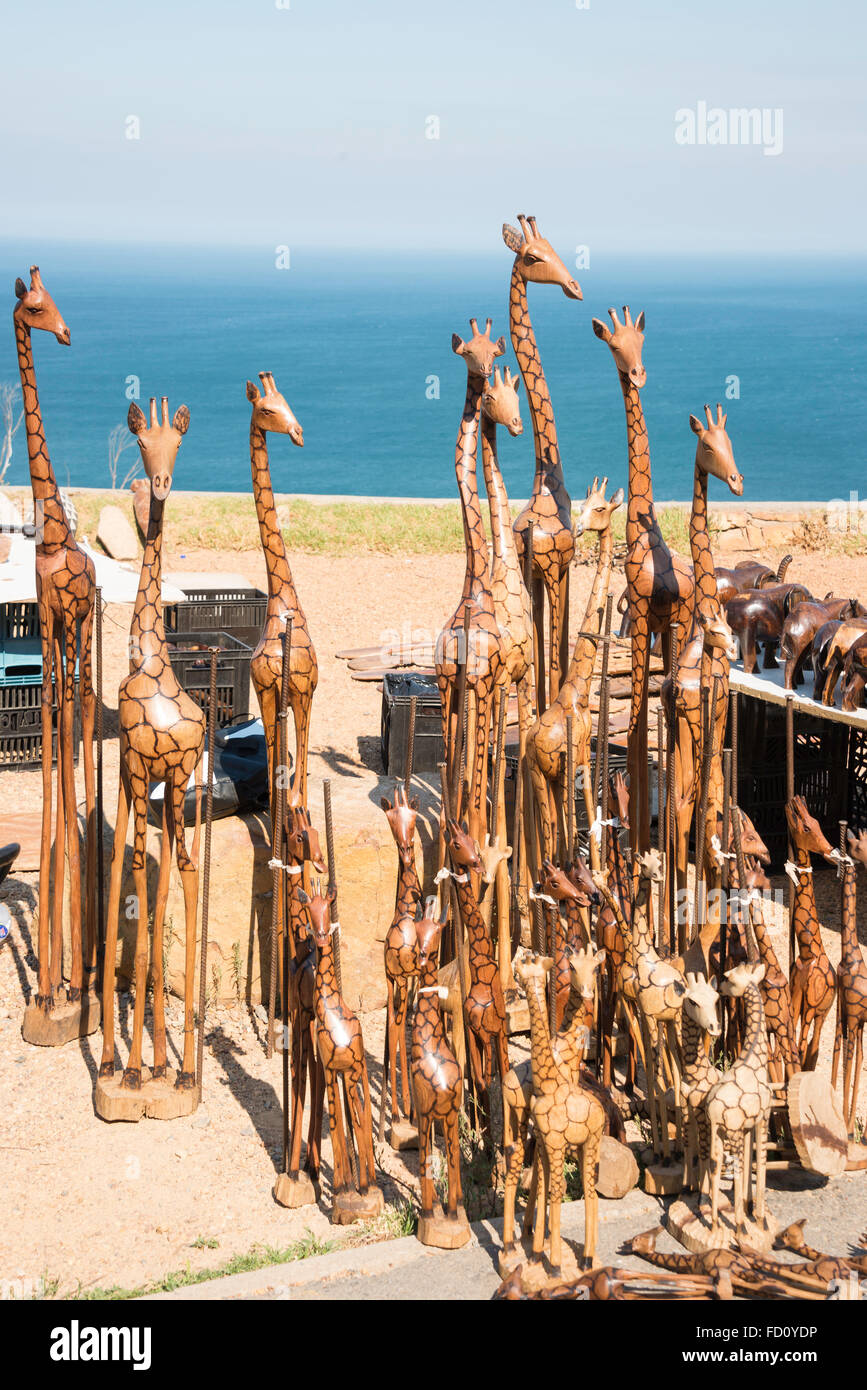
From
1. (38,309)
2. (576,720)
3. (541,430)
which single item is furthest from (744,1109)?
(38,309)

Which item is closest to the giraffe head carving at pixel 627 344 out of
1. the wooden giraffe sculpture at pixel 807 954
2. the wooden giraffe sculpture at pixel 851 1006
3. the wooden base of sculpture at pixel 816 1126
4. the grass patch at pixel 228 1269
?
the wooden giraffe sculpture at pixel 807 954

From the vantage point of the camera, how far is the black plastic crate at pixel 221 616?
12.4 metres

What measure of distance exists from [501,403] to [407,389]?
229 feet

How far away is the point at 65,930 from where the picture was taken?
770cm

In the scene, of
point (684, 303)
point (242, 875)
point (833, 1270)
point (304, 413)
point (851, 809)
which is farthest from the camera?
point (684, 303)

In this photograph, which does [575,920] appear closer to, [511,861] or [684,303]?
[511,861]

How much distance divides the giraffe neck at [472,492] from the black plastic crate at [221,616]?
564cm

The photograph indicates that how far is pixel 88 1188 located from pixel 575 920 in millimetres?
2248


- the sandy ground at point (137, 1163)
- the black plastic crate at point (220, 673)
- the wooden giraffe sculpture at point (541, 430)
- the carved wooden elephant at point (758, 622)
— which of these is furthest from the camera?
the black plastic crate at point (220, 673)

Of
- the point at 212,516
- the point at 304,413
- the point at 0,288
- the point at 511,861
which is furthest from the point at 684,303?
the point at 511,861

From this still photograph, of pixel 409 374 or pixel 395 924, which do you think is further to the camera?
pixel 409 374

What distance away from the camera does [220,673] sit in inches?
430

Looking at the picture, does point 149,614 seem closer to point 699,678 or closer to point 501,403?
point 501,403

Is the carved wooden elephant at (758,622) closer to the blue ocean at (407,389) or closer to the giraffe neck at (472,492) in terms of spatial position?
the giraffe neck at (472,492)
